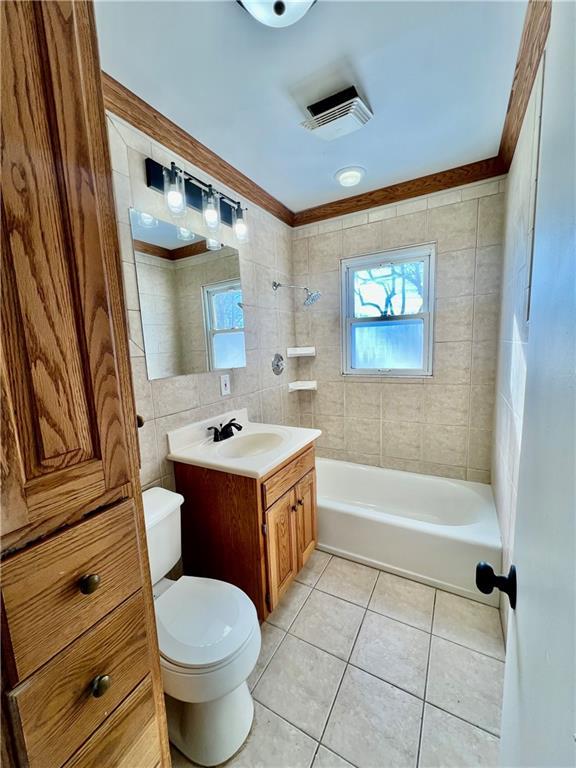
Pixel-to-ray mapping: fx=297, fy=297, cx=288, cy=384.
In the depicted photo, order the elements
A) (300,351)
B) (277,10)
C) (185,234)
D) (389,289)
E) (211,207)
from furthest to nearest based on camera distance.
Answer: (300,351)
(389,289)
(211,207)
(185,234)
(277,10)

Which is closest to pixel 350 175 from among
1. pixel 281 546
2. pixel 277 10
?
pixel 277 10

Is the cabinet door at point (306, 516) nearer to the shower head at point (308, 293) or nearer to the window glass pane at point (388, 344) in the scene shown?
the window glass pane at point (388, 344)

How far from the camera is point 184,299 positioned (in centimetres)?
161

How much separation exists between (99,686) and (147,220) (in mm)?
1639

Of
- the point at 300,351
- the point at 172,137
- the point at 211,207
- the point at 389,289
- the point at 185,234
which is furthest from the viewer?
the point at 300,351

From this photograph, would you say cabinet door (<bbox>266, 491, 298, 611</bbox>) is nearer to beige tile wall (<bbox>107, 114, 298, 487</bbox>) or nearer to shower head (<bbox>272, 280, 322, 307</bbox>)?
beige tile wall (<bbox>107, 114, 298, 487</bbox>)

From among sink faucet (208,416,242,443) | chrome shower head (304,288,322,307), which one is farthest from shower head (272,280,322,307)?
sink faucet (208,416,242,443)

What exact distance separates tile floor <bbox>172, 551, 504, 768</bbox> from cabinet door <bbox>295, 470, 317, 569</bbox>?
21 cm

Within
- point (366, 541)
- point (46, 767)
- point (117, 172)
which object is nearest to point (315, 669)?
point (366, 541)

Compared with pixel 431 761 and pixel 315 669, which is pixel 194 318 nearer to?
pixel 315 669

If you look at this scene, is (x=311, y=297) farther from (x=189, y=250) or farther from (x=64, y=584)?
(x=64, y=584)

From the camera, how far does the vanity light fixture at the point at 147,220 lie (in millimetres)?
1406

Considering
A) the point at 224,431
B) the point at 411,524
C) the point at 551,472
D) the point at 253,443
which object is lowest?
the point at 411,524

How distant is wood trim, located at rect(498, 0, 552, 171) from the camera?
96 cm
